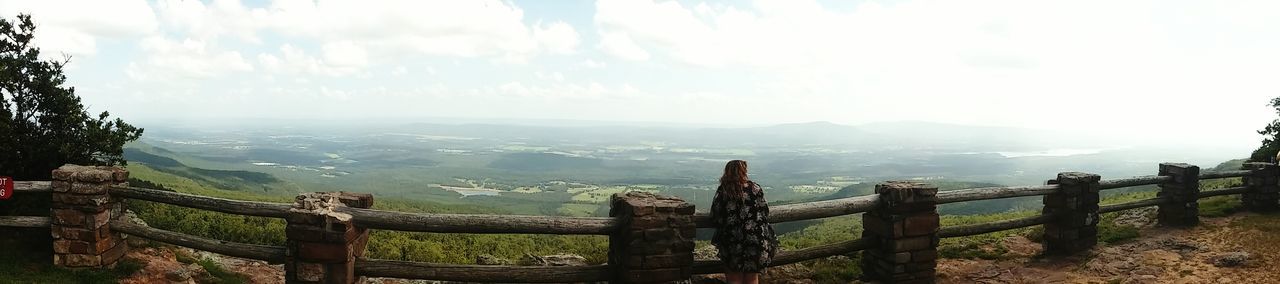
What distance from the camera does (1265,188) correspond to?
484 inches

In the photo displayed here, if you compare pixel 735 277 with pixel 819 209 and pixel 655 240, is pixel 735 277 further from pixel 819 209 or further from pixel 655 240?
pixel 819 209

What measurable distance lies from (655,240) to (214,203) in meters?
5.81

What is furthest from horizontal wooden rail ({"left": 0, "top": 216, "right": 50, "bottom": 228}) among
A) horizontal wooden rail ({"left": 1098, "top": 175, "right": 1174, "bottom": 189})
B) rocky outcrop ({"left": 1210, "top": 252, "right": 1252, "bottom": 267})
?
rocky outcrop ({"left": 1210, "top": 252, "right": 1252, "bottom": 267})

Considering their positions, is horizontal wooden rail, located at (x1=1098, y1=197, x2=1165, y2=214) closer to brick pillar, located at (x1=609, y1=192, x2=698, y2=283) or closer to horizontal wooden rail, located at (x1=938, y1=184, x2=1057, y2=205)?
horizontal wooden rail, located at (x1=938, y1=184, x2=1057, y2=205)

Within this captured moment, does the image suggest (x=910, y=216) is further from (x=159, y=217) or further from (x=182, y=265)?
(x=159, y=217)

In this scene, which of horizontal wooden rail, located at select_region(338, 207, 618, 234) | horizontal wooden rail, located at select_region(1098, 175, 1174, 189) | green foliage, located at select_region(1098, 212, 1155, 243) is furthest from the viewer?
green foliage, located at select_region(1098, 212, 1155, 243)

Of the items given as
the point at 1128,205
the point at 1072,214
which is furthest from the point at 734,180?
the point at 1128,205

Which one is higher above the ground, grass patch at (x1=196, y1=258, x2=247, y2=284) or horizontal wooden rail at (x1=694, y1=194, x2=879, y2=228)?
horizontal wooden rail at (x1=694, y1=194, x2=879, y2=228)

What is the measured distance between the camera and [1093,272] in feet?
28.5

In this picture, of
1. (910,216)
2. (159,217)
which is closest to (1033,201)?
(910,216)

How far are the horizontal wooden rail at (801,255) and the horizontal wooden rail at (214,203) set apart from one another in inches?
184

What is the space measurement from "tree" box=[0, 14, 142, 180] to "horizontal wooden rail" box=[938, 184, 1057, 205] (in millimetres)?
13741

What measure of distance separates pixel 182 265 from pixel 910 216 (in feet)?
34.9

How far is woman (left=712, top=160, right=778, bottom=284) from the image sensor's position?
6.04 metres
